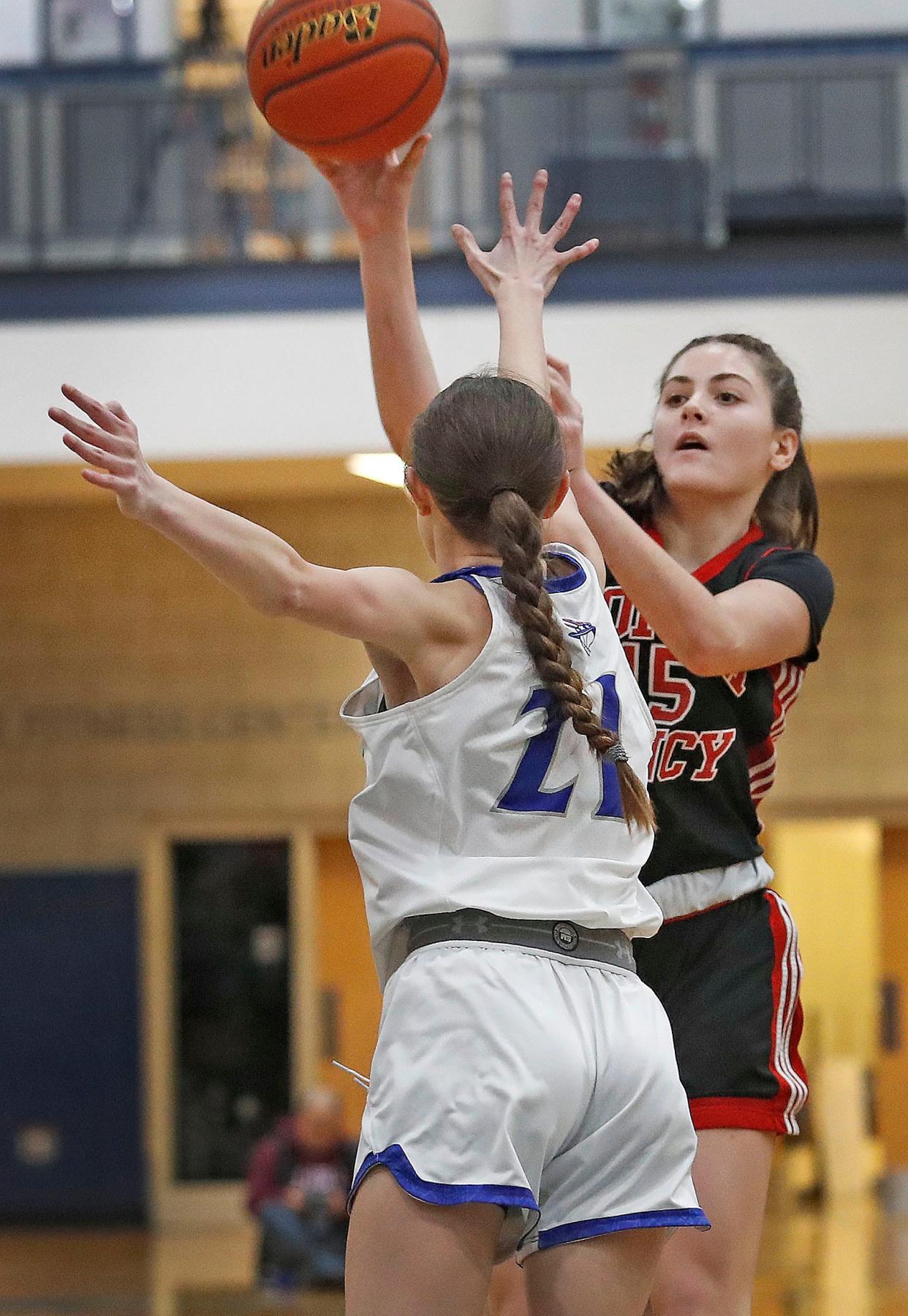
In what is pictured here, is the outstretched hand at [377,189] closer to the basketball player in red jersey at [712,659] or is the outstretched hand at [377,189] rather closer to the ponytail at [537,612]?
the basketball player in red jersey at [712,659]

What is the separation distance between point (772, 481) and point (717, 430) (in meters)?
0.22

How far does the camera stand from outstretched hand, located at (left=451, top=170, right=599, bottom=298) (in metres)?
2.45

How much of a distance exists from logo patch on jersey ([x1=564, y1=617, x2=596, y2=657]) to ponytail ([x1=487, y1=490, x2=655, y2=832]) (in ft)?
0.14

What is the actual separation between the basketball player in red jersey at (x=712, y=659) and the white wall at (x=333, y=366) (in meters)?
4.71

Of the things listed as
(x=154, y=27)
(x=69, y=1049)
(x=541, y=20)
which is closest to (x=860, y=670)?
(x=541, y=20)

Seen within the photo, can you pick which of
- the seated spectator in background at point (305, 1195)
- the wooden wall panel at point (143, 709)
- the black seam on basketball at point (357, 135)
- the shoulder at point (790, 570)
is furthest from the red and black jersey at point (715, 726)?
the wooden wall panel at point (143, 709)

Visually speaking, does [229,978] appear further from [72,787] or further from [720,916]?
[720,916]

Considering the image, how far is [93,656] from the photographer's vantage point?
991 cm

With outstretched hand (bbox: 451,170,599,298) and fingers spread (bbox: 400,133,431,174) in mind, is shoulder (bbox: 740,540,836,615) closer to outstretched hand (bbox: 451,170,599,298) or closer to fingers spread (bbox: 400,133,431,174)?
outstretched hand (bbox: 451,170,599,298)

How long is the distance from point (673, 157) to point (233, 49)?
2.81 meters

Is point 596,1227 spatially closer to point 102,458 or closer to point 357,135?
point 102,458

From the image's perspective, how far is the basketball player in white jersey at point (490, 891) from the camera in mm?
1828

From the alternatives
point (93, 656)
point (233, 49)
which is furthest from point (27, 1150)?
point (233, 49)

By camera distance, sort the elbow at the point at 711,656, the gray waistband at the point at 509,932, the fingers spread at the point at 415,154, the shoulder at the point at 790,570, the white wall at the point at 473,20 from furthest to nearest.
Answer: the white wall at the point at 473,20 → the fingers spread at the point at 415,154 → the shoulder at the point at 790,570 → the elbow at the point at 711,656 → the gray waistband at the point at 509,932
